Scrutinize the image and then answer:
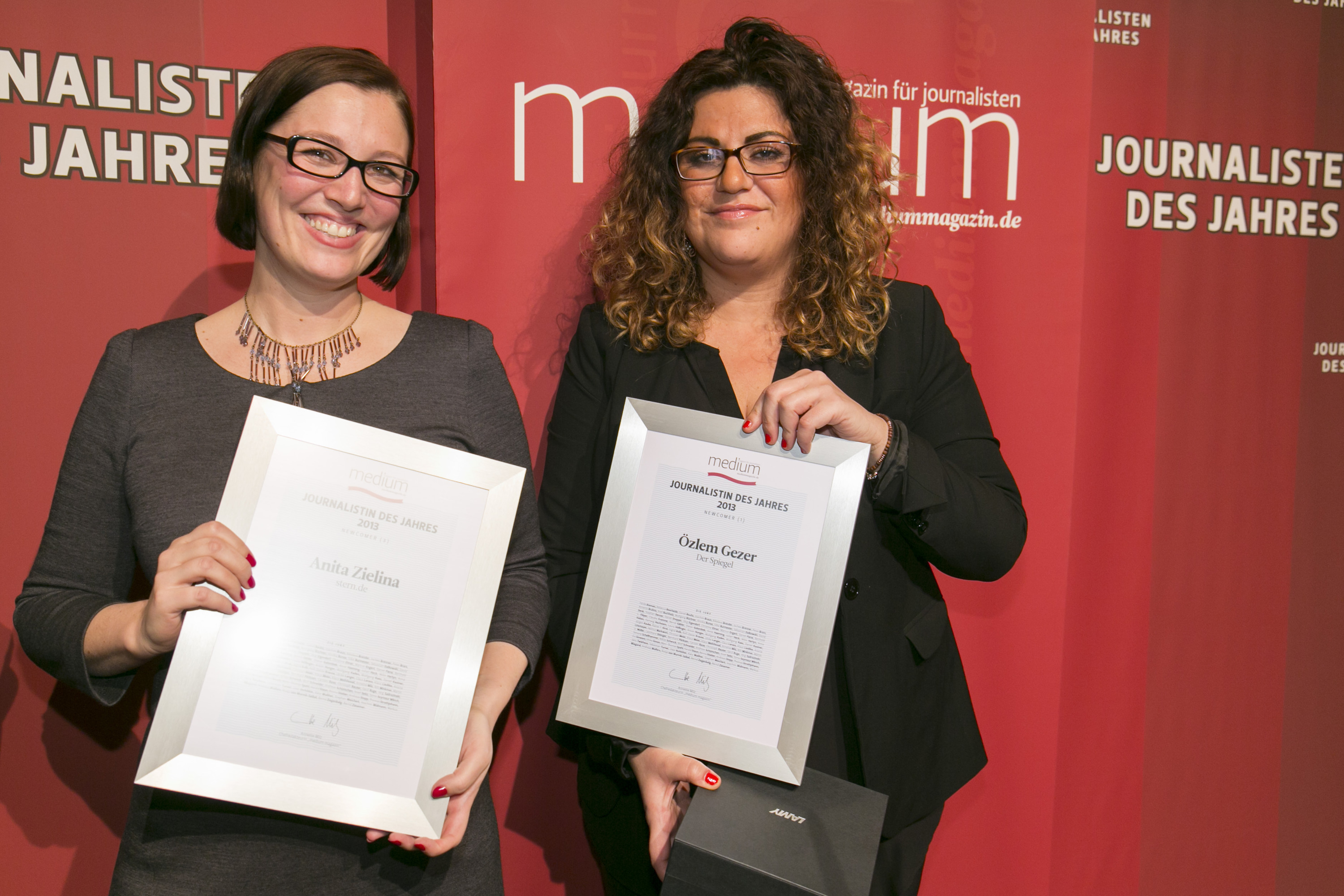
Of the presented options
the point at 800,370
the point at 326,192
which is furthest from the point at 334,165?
the point at 800,370

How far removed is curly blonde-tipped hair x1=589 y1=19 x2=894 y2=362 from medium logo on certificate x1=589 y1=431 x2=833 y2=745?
1.17ft

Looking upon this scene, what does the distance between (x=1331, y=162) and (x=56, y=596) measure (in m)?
3.43

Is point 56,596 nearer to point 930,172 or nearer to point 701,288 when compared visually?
point 701,288

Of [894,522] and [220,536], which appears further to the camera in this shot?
[894,522]

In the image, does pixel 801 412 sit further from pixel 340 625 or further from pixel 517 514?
pixel 340 625

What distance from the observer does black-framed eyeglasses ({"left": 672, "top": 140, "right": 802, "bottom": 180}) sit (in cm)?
153

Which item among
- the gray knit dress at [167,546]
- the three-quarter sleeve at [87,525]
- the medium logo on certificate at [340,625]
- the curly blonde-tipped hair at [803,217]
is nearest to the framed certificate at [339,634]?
the medium logo on certificate at [340,625]

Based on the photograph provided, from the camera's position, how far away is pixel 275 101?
50.5 inches

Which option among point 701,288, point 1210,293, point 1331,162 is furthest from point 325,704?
point 1331,162

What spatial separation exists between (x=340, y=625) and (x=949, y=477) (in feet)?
3.23

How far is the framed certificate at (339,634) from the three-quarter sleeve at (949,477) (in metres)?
0.67
